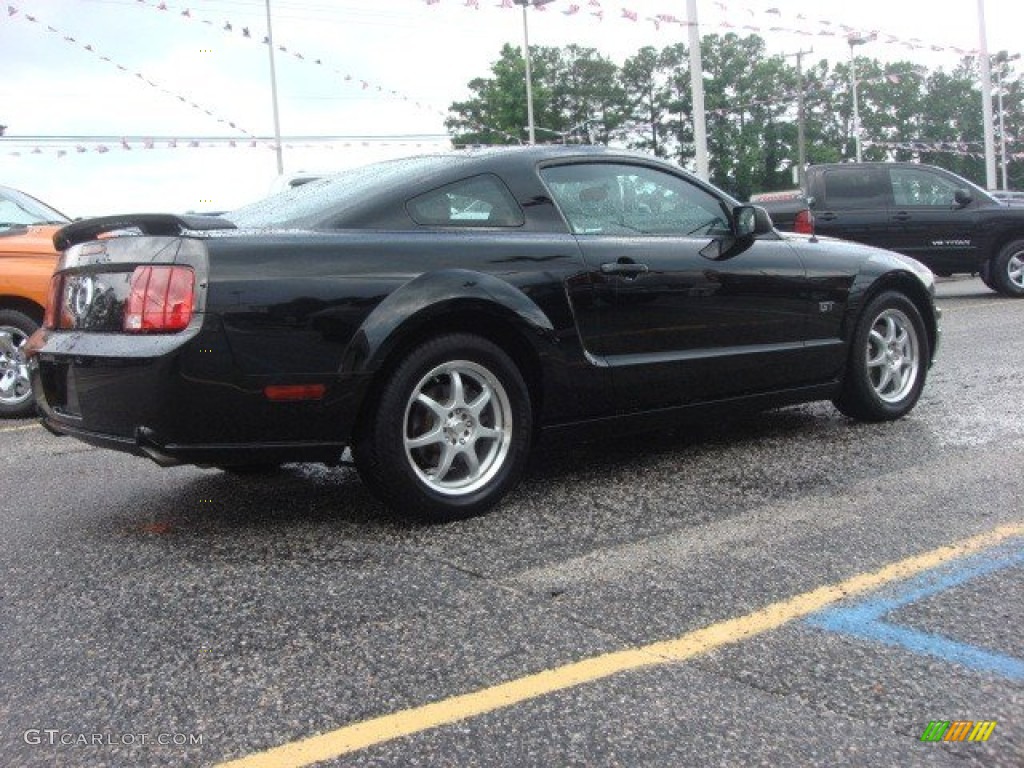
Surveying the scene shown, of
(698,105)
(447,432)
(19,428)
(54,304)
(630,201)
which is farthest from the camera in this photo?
(698,105)

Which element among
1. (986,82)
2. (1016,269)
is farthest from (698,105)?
(986,82)

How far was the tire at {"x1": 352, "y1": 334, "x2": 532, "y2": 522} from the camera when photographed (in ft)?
13.0

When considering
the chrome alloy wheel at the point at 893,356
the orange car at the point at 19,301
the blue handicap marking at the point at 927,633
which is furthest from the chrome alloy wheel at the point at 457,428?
the orange car at the point at 19,301

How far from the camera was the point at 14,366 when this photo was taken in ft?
25.1

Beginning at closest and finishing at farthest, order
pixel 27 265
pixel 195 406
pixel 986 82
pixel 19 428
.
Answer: pixel 195 406, pixel 19 428, pixel 27 265, pixel 986 82

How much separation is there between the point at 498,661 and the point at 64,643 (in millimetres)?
1220

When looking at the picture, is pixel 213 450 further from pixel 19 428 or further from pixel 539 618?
pixel 19 428

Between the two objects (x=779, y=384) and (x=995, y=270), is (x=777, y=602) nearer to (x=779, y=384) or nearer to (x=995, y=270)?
(x=779, y=384)

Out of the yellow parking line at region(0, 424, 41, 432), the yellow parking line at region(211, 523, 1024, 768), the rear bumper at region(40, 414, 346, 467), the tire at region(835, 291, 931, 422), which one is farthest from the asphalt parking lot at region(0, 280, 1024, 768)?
the yellow parking line at region(0, 424, 41, 432)

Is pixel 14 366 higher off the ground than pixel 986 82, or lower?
lower

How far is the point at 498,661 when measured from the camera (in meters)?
2.81

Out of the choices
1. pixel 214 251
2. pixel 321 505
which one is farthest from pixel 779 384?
pixel 214 251

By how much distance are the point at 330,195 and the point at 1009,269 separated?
497 inches

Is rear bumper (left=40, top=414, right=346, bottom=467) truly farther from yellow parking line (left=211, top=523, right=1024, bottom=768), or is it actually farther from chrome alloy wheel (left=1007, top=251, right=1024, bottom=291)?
chrome alloy wheel (left=1007, top=251, right=1024, bottom=291)
